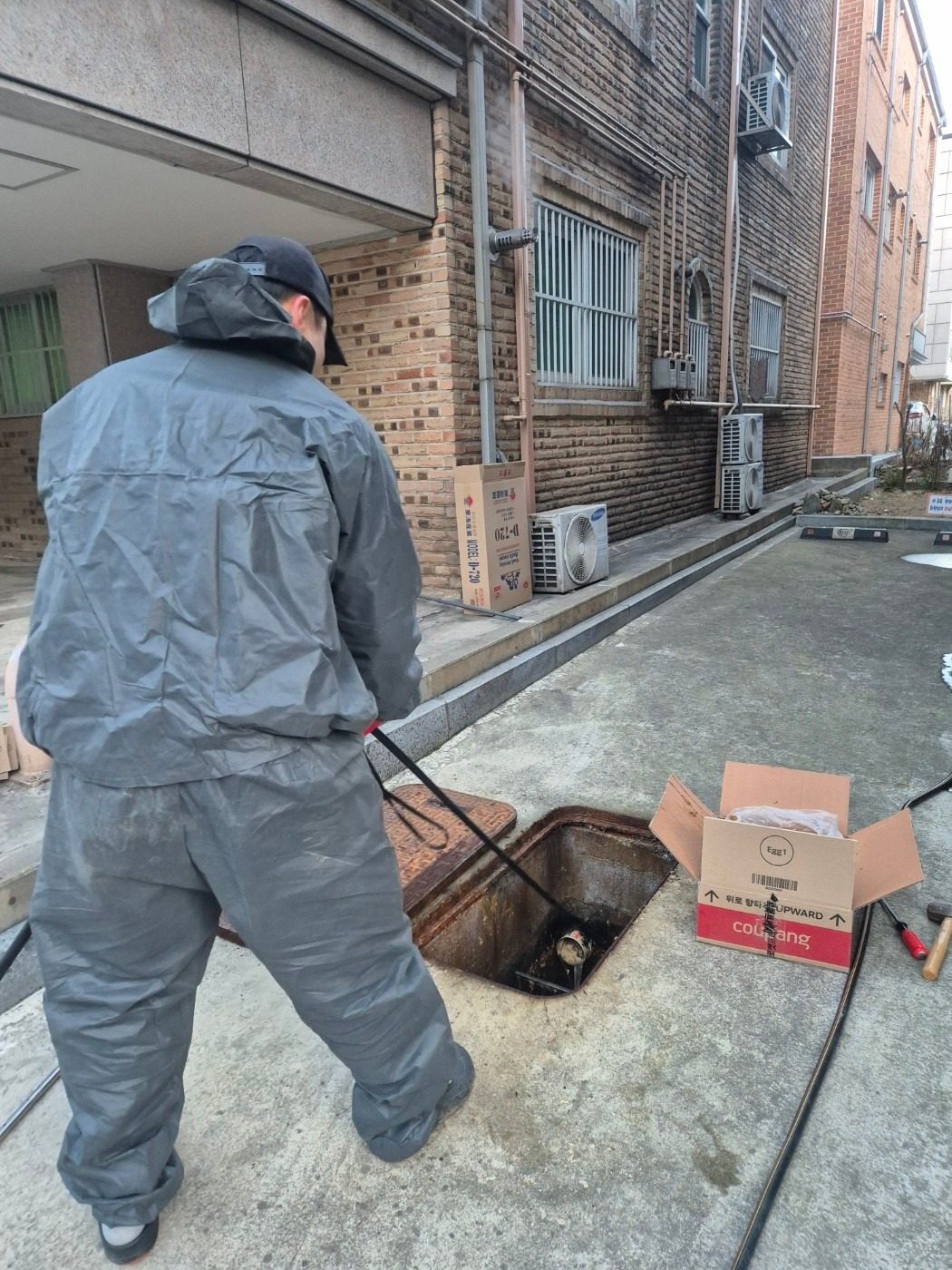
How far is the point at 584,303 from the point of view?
24.0ft

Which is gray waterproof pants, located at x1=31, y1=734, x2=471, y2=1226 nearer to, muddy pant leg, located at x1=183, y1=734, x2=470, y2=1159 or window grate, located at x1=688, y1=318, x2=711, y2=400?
muddy pant leg, located at x1=183, y1=734, x2=470, y2=1159

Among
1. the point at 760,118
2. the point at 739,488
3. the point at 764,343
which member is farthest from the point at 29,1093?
the point at 764,343

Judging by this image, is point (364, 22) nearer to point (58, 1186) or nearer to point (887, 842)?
point (887, 842)

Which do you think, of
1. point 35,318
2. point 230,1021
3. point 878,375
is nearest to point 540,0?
point 35,318

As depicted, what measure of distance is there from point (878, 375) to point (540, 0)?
596 inches

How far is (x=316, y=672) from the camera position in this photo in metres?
1.41

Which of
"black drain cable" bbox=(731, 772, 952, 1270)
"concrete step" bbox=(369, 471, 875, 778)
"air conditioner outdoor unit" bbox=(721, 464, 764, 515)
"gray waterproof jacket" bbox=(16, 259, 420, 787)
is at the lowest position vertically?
"black drain cable" bbox=(731, 772, 952, 1270)

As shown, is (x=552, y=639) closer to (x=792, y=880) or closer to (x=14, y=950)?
(x=792, y=880)

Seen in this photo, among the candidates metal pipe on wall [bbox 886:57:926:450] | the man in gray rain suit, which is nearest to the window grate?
the man in gray rain suit

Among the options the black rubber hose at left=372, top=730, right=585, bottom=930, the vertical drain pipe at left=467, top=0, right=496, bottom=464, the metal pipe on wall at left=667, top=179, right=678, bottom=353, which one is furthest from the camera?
the metal pipe on wall at left=667, top=179, right=678, bottom=353

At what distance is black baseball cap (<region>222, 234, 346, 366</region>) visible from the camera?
1.56 m

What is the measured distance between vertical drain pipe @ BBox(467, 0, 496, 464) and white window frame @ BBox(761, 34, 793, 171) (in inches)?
263

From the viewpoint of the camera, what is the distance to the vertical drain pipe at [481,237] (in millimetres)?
5285

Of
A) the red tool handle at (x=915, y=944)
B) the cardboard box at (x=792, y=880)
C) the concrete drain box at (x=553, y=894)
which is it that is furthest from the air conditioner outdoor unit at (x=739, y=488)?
the red tool handle at (x=915, y=944)
